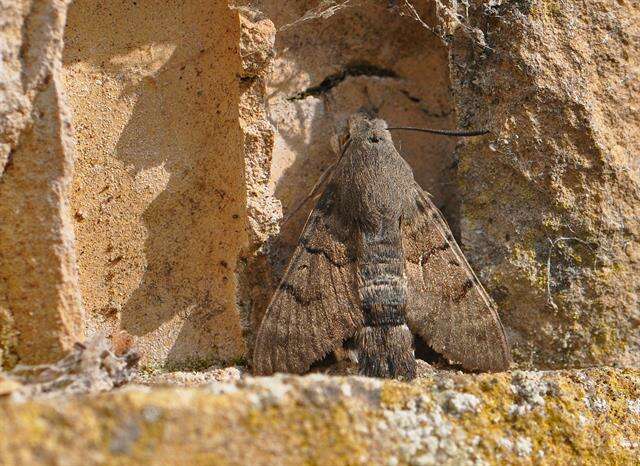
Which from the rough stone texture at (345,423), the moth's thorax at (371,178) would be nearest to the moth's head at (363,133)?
the moth's thorax at (371,178)

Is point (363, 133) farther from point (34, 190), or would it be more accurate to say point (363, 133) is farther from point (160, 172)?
point (34, 190)

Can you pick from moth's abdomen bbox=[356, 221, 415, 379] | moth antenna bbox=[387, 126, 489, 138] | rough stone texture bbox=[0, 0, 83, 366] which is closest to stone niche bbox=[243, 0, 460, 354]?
moth antenna bbox=[387, 126, 489, 138]

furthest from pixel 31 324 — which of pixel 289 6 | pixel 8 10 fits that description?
pixel 289 6

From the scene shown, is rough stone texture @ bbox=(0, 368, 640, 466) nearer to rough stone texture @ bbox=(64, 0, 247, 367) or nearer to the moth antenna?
rough stone texture @ bbox=(64, 0, 247, 367)

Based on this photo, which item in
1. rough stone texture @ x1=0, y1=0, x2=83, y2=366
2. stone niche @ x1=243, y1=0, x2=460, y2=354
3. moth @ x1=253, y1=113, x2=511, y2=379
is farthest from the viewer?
stone niche @ x1=243, y1=0, x2=460, y2=354

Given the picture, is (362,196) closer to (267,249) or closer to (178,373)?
(267,249)

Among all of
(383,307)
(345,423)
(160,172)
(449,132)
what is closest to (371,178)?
(449,132)

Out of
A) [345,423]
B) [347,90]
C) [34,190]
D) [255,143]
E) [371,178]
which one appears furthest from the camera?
[347,90]
